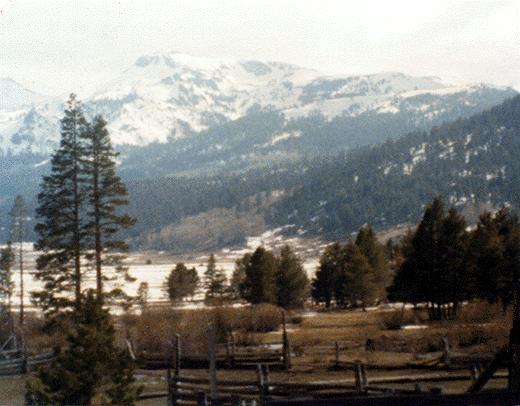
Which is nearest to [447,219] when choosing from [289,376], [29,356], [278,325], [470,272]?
[470,272]

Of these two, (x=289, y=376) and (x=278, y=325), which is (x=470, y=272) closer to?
(x=278, y=325)

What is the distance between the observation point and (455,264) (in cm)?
5878

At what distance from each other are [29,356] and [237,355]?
13.8 meters

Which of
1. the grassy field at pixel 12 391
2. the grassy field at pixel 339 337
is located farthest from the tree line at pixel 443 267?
the grassy field at pixel 12 391

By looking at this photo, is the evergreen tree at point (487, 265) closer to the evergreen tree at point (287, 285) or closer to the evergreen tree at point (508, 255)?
the evergreen tree at point (508, 255)

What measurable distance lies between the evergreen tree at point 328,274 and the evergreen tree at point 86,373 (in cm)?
6028

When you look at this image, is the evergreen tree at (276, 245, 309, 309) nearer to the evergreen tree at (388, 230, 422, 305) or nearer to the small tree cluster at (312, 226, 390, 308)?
the small tree cluster at (312, 226, 390, 308)

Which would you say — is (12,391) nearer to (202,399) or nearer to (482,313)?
(202,399)

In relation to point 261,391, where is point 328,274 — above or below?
above

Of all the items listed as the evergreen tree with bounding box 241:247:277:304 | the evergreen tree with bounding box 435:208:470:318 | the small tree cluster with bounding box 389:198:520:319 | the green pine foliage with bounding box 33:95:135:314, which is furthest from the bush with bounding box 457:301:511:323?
the evergreen tree with bounding box 241:247:277:304

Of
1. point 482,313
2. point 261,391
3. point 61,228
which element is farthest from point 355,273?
point 261,391

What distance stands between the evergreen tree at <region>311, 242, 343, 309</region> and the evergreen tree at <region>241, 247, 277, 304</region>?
372 inches

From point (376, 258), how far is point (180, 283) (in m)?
31.7

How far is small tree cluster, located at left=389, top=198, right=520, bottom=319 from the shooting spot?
58.4 m
